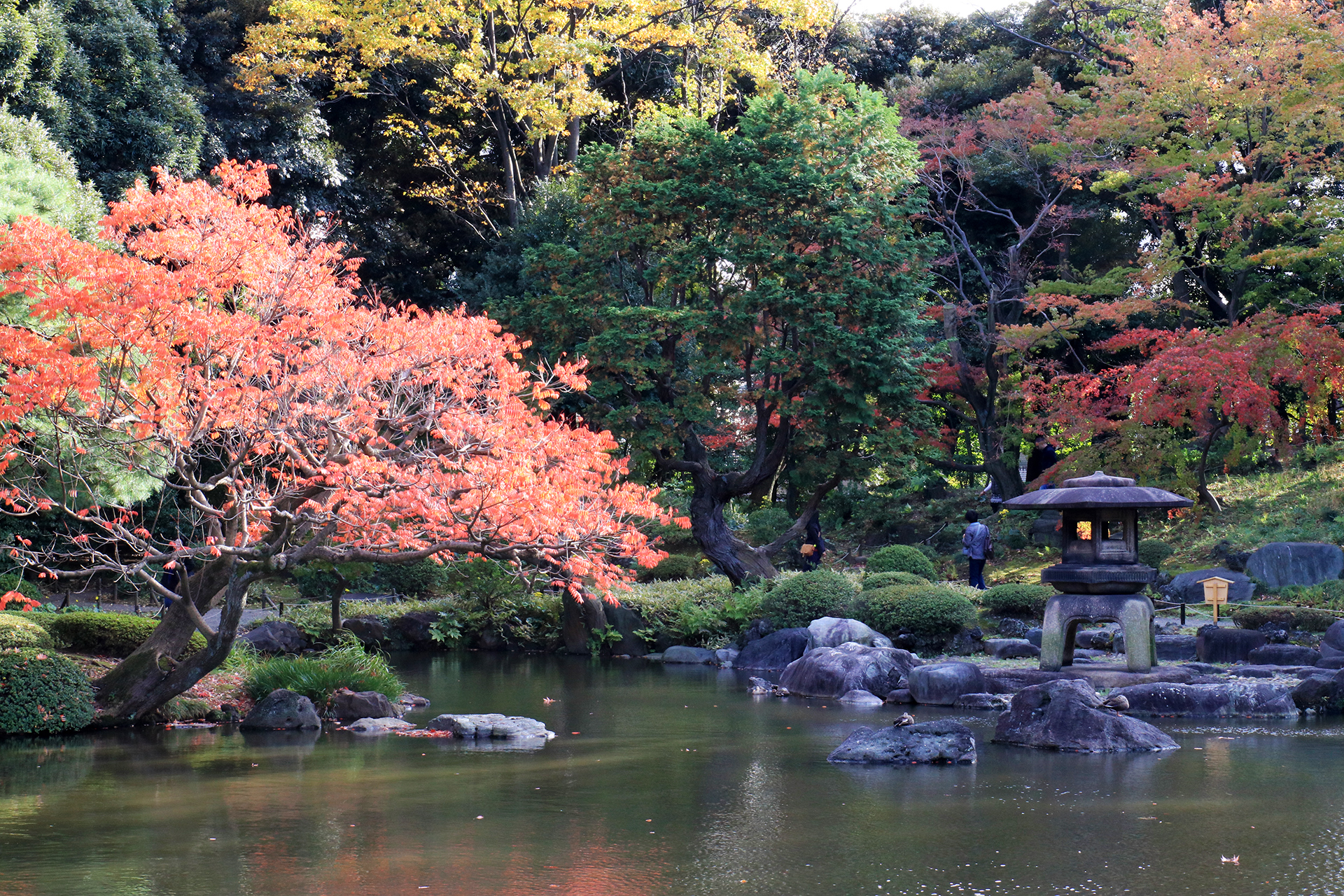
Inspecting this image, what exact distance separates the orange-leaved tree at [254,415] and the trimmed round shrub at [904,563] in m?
9.12

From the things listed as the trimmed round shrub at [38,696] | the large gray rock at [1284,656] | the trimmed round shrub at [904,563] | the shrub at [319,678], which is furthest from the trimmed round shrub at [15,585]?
the large gray rock at [1284,656]

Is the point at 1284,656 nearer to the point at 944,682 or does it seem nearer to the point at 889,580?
the point at 944,682

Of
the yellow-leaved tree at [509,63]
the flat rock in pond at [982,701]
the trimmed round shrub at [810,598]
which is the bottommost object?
the flat rock in pond at [982,701]

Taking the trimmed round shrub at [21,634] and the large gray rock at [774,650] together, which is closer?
the trimmed round shrub at [21,634]

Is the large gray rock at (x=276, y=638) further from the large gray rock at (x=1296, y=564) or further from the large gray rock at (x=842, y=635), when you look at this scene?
the large gray rock at (x=1296, y=564)

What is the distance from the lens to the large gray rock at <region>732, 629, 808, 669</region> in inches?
663

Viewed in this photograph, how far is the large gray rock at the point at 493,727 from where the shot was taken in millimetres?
11211

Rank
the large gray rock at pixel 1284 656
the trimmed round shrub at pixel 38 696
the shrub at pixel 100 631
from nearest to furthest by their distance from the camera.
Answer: the trimmed round shrub at pixel 38 696
the shrub at pixel 100 631
the large gray rock at pixel 1284 656

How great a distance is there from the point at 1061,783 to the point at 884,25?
1048 inches

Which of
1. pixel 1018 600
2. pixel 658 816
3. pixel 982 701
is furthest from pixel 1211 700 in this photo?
pixel 658 816

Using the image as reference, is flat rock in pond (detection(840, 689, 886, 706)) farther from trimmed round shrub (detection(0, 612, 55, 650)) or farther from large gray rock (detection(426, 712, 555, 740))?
trimmed round shrub (detection(0, 612, 55, 650))

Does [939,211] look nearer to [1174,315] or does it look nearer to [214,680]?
[1174,315]

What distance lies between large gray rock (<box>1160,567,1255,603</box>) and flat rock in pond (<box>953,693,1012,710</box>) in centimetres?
606

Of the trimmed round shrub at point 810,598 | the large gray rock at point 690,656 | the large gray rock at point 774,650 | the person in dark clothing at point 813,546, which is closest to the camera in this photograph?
the large gray rock at point 774,650
